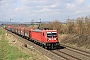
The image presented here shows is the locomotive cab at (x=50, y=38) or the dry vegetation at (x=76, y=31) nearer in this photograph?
the locomotive cab at (x=50, y=38)

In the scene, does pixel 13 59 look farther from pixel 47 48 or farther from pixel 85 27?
pixel 85 27

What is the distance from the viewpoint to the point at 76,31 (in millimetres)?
56250

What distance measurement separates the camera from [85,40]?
122 ft

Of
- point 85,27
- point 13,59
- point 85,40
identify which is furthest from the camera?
point 85,27

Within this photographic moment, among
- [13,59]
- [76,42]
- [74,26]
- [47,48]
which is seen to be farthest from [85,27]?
[13,59]

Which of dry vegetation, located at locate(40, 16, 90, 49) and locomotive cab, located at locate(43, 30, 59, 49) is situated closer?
locomotive cab, located at locate(43, 30, 59, 49)

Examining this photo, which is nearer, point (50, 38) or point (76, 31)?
point (50, 38)

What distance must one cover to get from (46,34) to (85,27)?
21.3 m

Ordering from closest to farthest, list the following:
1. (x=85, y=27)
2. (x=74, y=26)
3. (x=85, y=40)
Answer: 1. (x=85, y=40)
2. (x=85, y=27)
3. (x=74, y=26)

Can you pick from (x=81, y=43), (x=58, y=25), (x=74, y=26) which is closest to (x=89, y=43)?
(x=81, y=43)

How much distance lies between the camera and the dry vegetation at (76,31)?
124 feet

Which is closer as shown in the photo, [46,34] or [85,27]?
[46,34]

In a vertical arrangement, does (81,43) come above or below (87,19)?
below

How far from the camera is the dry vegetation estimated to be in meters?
37.7
